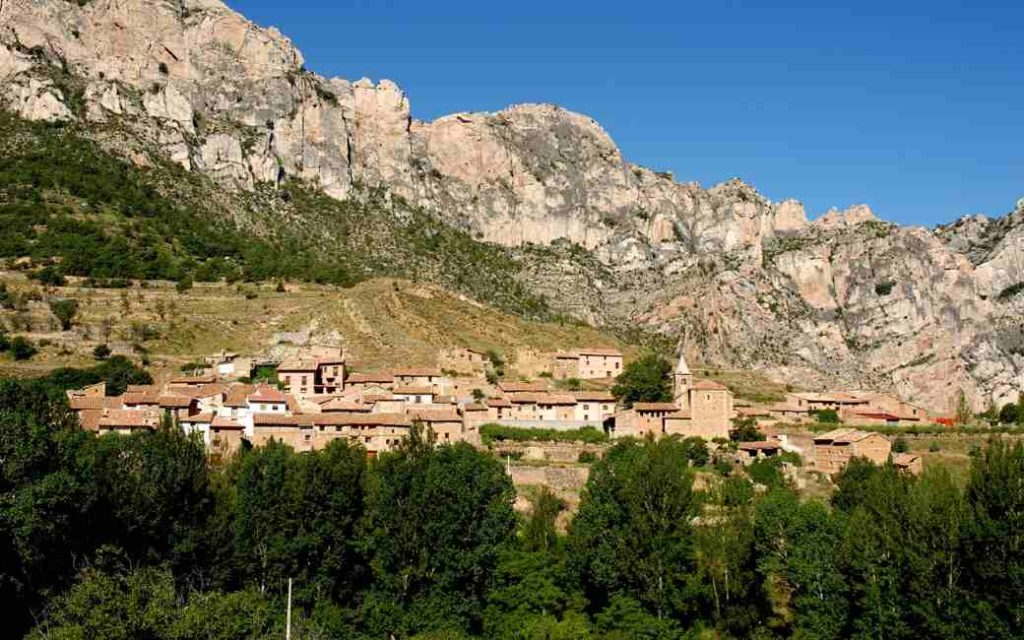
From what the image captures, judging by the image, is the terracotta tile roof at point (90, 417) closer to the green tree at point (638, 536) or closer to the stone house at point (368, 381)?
the stone house at point (368, 381)

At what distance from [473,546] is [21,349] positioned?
38.2 m

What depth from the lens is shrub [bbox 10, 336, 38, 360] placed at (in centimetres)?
6169

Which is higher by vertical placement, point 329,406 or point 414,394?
point 414,394

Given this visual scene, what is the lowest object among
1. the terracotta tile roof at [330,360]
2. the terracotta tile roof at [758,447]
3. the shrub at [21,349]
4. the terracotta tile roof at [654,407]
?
the terracotta tile roof at [758,447]

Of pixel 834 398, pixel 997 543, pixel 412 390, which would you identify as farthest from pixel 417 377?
pixel 997 543

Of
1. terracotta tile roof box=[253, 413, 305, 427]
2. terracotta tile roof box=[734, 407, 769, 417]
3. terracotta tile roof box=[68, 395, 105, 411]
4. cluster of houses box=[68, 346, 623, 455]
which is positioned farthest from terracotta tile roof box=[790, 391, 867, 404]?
terracotta tile roof box=[68, 395, 105, 411]

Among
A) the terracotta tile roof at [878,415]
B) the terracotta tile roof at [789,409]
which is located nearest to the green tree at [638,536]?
the terracotta tile roof at [789,409]

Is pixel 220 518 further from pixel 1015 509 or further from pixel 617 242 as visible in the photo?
pixel 617 242

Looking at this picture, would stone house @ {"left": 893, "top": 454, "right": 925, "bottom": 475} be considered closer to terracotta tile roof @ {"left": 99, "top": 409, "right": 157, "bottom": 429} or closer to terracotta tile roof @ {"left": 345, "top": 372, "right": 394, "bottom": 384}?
terracotta tile roof @ {"left": 345, "top": 372, "right": 394, "bottom": 384}

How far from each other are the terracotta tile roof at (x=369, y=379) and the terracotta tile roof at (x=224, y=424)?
1015 cm

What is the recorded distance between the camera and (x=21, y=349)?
6166cm

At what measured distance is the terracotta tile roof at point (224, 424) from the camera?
4866 centimetres

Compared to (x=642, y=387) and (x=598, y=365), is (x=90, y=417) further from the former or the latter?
(x=598, y=365)

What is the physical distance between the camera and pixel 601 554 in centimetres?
3622
